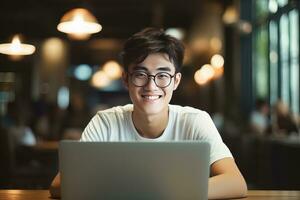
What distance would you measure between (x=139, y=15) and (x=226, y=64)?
11.0 feet

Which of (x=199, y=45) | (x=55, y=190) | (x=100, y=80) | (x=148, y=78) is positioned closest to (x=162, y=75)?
(x=148, y=78)

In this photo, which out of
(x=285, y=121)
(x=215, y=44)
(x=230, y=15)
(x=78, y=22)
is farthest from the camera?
(x=215, y=44)

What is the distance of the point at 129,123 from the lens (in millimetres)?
1800

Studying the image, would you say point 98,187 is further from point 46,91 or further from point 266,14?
point 46,91

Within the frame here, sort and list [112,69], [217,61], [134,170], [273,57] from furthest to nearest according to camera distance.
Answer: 1. [112,69]
2. [217,61]
3. [273,57]
4. [134,170]

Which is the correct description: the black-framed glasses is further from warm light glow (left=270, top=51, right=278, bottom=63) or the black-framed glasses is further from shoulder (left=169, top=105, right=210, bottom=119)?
warm light glow (left=270, top=51, right=278, bottom=63)

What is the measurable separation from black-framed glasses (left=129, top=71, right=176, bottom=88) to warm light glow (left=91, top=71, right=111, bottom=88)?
11.4 metres

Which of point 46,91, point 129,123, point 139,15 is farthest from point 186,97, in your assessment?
point 129,123

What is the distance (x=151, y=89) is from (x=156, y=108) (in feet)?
0.23

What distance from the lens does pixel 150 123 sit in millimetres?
1737

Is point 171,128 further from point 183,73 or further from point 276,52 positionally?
point 276,52

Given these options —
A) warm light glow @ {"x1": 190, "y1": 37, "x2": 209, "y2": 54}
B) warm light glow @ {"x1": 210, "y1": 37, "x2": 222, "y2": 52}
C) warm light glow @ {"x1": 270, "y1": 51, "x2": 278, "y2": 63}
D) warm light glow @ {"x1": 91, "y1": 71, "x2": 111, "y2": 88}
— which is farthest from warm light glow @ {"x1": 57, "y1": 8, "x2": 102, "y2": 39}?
warm light glow @ {"x1": 91, "y1": 71, "x2": 111, "y2": 88}

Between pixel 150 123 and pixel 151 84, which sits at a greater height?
pixel 151 84

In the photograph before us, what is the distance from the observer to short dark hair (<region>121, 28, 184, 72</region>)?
1.71 metres
